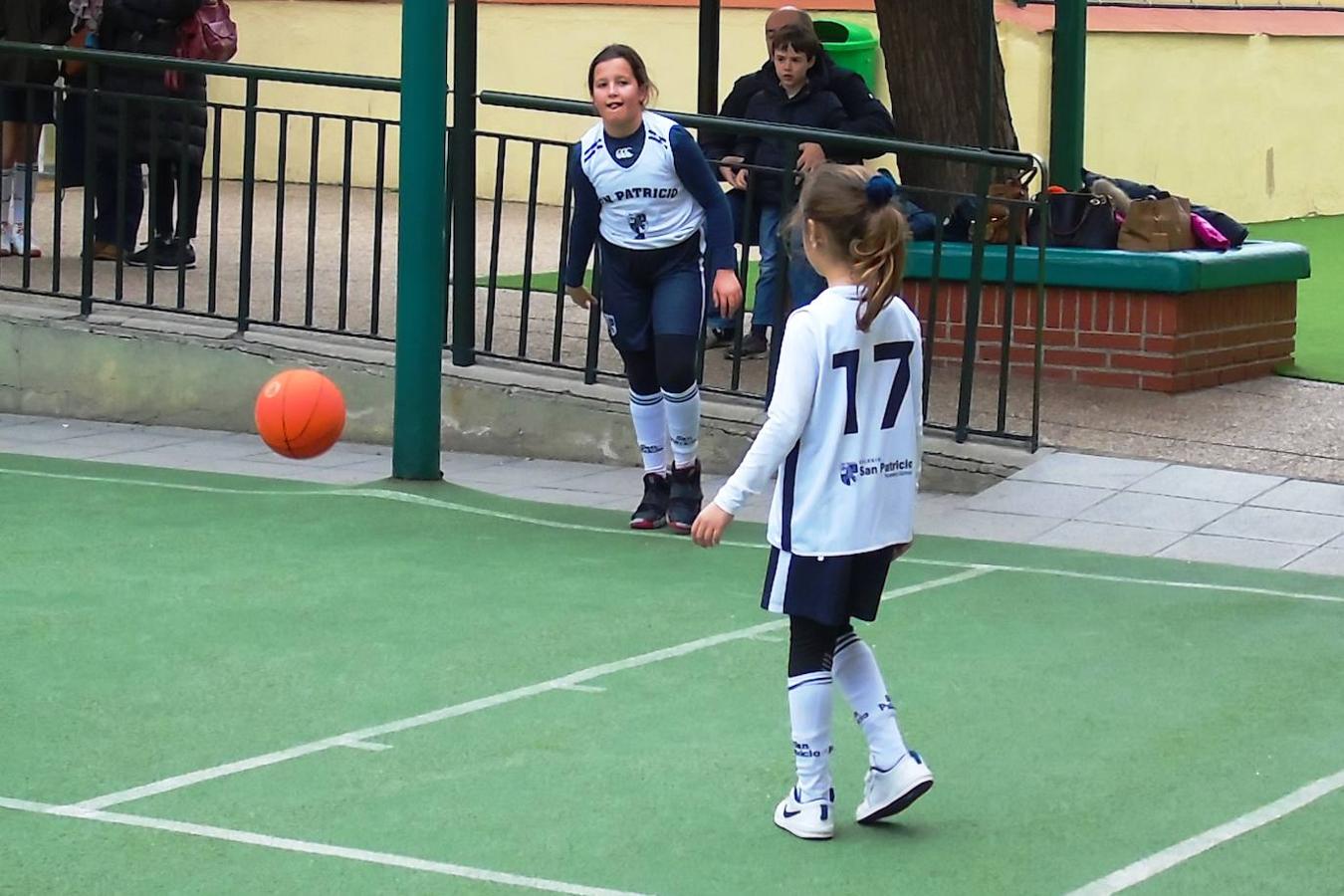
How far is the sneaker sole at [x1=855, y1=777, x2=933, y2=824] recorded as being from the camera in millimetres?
5180

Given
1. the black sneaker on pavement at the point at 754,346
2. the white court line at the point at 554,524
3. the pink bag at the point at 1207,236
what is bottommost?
the white court line at the point at 554,524

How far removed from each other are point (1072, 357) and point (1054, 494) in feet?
6.60

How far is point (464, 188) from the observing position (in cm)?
1079

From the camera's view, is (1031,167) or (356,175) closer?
(1031,167)

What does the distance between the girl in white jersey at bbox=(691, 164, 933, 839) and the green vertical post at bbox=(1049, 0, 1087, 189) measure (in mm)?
7406

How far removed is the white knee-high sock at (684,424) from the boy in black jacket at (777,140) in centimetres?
180

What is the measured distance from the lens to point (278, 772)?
570cm

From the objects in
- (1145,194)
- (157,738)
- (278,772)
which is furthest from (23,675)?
(1145,194)

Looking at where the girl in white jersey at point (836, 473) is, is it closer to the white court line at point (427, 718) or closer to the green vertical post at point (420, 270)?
the white court line at point (427, 718)

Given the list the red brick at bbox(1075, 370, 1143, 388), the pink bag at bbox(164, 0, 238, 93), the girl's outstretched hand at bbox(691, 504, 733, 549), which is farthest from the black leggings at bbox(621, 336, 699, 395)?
the pink bag at bbox(164, 0, 238, 93)

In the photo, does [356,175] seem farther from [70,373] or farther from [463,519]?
[463,519]

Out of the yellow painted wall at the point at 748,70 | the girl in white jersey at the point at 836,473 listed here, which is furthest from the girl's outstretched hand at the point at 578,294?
the yellow painted wall at the point at 748,70

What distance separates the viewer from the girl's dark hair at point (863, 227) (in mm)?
5191

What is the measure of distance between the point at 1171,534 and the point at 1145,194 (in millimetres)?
3236
